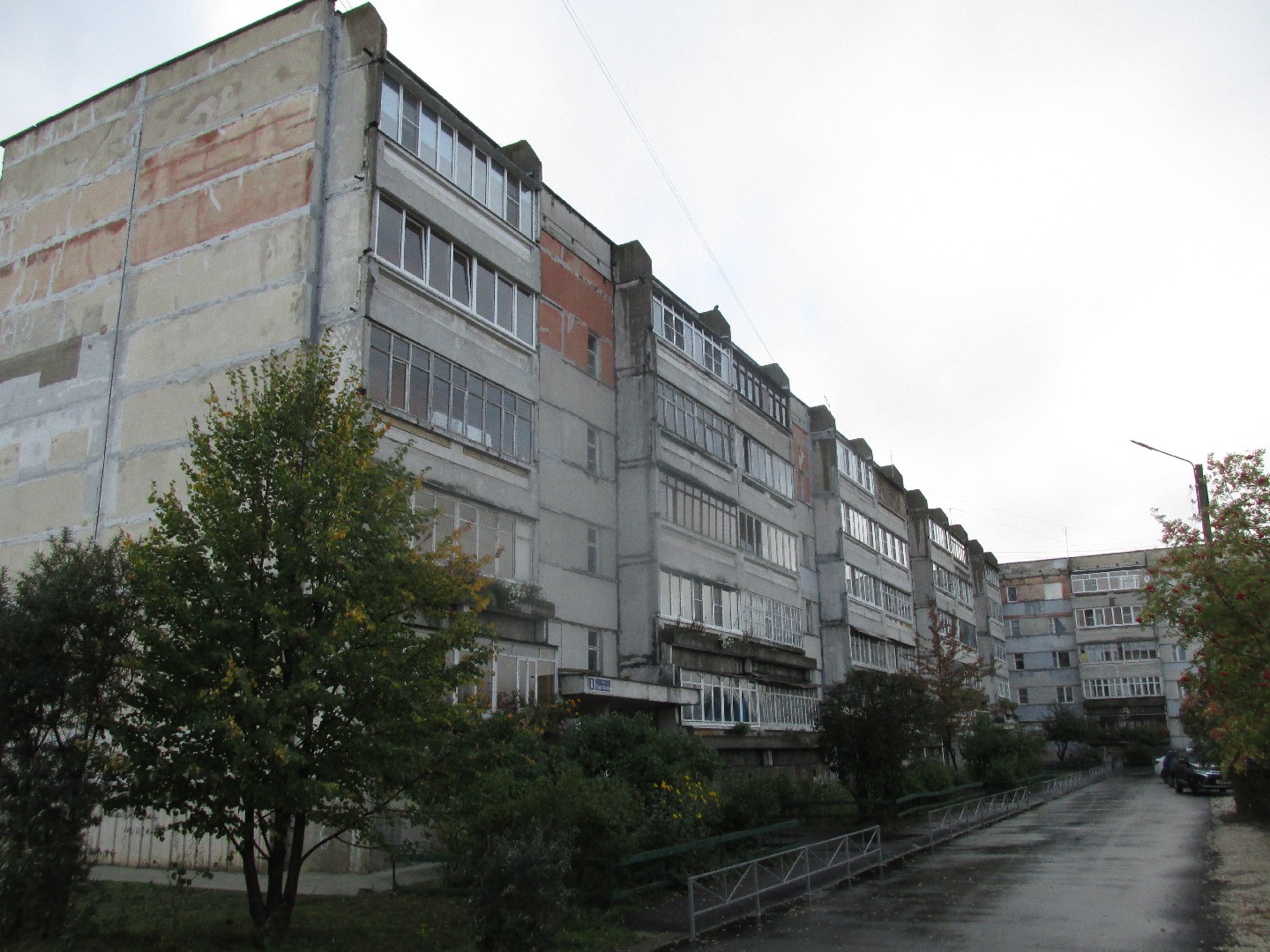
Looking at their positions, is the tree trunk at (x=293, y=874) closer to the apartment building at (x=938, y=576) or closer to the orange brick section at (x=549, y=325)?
the orange brick section at (x=549, y=325)

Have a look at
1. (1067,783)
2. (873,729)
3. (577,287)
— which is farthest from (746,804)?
(1067,783)

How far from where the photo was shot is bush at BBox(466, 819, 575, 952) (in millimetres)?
11500

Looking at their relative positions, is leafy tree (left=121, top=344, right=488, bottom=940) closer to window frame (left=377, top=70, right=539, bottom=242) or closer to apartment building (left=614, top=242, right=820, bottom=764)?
window frame (left=377, top=70, right=539, bottom=242)

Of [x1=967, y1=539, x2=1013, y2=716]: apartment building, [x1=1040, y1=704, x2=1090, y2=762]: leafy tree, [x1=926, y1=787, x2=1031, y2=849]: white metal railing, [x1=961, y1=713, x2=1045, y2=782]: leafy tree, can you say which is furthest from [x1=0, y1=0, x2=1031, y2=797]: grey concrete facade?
[x1=1040, y1=704, x2=1090, y2=762]: leafy tree

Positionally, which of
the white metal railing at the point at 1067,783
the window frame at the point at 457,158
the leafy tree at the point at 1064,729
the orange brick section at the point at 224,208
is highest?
the window frame at the point at 457,158

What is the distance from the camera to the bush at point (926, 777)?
33.2 metres

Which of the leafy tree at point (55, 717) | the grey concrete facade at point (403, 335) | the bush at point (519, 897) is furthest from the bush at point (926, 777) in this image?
the leafy tree at point (55, 717)

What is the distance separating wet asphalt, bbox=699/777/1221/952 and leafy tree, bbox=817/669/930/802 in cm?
293

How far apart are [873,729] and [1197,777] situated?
26879 mm

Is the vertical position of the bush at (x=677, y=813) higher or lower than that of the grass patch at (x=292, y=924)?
higher

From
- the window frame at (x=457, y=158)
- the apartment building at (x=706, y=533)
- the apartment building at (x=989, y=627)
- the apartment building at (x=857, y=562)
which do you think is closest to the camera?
the window frame at (x=457, y=158)

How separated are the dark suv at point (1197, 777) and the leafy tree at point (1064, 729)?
25.0 m

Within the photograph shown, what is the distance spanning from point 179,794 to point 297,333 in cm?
1181

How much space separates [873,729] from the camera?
29.8m
